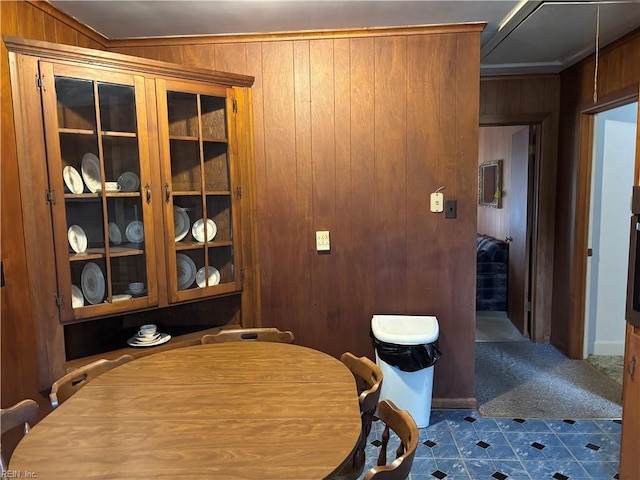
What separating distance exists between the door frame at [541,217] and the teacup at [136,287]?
3.04 metres

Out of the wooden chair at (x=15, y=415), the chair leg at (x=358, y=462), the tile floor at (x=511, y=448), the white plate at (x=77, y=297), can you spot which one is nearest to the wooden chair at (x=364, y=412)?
the chair leg at (x=358, y=462)

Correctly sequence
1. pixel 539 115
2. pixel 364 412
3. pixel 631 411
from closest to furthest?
pixel 364 412 < pixel 631 411 < pixel 539 115

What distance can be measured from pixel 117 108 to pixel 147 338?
4.19 ft

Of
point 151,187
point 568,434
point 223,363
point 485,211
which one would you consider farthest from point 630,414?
point 485,211

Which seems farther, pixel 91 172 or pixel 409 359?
pixel 409 359

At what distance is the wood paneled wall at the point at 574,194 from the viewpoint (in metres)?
3.38

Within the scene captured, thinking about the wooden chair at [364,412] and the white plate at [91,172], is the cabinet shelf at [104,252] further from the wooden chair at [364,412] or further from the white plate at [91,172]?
the wooden chair at [364,412]

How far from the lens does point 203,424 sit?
1.40 metres

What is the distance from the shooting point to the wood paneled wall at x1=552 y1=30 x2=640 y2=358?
133 inches

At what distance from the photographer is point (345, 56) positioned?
8.77ft

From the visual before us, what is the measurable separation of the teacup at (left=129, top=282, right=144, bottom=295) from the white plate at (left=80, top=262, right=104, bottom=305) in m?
0.14

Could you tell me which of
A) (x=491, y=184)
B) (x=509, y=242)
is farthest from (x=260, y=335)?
(x=491, y=184)

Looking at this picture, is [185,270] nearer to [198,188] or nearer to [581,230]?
[198,188]

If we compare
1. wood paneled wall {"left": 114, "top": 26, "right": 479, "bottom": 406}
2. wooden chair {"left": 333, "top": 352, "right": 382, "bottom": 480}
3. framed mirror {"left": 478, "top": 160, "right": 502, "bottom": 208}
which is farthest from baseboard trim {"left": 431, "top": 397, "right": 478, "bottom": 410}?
framed mirror {"left": 478, "top": 160, "right": 502, "bottom": 208}
